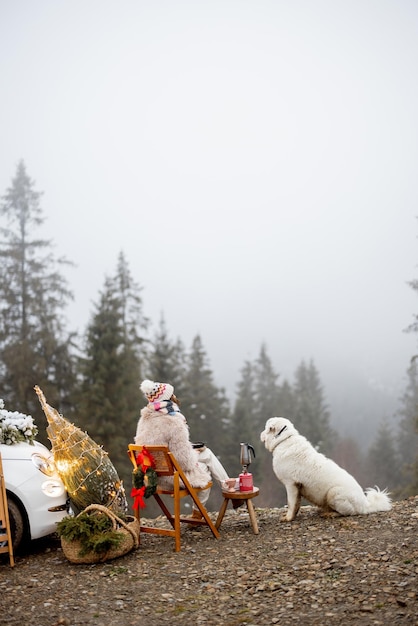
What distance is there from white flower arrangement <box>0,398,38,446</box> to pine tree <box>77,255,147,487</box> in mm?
15354

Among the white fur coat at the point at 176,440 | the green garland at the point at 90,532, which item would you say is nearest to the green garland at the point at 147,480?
the white fur coat at the point at 176,440

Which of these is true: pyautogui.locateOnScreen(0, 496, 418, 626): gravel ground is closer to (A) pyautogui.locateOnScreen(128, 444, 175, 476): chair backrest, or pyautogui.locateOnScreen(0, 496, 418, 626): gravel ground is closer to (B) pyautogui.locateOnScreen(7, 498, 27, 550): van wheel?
(B) pyautogui.locateOnScreen(7, 498, 27, 550): van wheel

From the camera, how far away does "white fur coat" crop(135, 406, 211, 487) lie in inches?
268

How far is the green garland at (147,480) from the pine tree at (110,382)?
51.3 ft

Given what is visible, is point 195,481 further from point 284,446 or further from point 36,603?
point 36,603

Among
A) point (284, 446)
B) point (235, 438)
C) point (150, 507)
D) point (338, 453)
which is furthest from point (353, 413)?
point (284, 446)

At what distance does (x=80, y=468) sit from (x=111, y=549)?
44.8 inches

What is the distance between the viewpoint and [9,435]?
6707mm

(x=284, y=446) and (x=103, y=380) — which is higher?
(x=103, y=380)

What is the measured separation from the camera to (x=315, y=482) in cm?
710

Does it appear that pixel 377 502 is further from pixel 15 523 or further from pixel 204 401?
pixel 204 401

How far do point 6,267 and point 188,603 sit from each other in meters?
20.7

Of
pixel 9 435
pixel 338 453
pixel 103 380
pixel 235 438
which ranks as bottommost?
pixel 338 453

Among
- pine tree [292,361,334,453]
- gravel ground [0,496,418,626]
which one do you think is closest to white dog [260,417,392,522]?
gravel ground [0,496,418,626]
